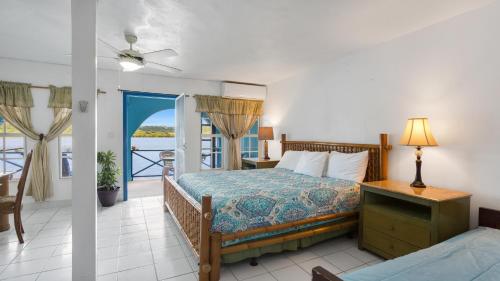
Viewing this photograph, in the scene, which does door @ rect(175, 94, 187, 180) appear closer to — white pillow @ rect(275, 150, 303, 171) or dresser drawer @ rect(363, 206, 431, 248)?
white pillow @ rect(275, 150, 303, 171)

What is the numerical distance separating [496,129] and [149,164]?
24.2ft

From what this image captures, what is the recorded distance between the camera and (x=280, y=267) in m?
2.34

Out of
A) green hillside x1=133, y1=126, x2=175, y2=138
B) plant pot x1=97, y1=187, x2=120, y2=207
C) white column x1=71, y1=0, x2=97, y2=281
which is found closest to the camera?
white column x1=71, y1=0, x2=97, y2=281

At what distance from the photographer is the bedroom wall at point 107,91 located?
13.1 ft

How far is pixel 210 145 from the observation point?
5371mm

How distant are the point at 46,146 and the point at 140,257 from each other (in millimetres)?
2934

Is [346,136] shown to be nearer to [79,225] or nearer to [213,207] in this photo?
[213,207]

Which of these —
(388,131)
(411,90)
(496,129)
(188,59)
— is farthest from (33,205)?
(496,129)

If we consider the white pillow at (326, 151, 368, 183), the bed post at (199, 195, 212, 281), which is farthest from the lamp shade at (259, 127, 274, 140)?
the bed post at (199, 195, 212, 281)

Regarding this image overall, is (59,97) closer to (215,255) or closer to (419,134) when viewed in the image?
(215,255)

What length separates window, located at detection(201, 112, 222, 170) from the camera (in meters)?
5.26

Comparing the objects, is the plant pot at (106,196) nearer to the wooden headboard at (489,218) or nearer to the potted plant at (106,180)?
the potted plant at (106,180)

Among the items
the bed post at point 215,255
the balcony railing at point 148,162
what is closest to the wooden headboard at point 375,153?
the bed post at point 215,255

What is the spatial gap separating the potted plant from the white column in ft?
8.47
